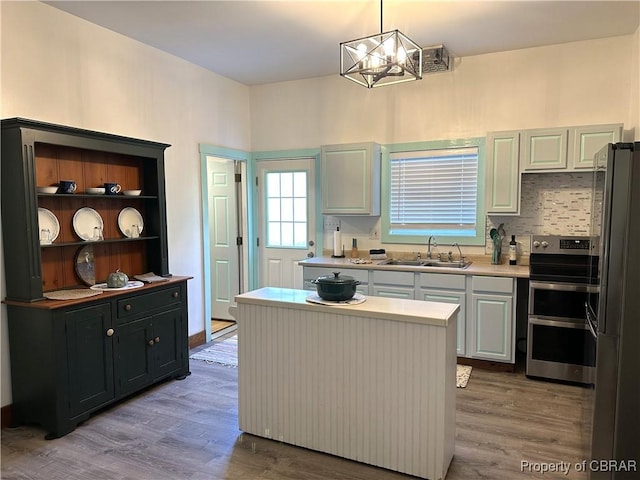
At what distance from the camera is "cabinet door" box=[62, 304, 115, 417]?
111 inches

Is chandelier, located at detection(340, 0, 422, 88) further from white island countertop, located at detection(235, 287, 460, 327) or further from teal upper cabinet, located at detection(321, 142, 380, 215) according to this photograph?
teal upper cabinet, located at detection(321, 142, 380, 215)

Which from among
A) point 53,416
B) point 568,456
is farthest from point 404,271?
point 53,416

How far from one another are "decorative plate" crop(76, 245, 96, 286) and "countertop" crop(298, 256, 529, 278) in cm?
192

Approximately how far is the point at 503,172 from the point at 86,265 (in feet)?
11.4

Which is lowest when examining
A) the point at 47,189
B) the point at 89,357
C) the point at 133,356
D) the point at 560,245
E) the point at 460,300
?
the point at 133,356

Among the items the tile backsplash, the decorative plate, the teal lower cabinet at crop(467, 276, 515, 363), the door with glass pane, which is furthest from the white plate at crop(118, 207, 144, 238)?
the tile backsplash

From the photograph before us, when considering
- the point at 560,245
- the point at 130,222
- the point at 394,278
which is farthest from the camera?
the point at 394,278

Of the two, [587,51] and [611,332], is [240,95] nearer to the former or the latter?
[587,51]

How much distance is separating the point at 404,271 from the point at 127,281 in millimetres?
2317

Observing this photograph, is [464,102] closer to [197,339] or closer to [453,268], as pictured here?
[453,268]

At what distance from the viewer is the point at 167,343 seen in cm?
358

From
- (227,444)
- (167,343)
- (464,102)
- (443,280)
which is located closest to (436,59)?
(464,102)

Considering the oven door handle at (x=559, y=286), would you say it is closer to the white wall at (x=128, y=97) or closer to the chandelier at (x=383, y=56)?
the chandelier at (x=383, y=56)

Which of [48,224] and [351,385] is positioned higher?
[48,224]
